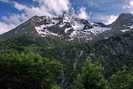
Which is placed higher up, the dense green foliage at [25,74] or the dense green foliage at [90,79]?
the dense green foliage at [90,79]

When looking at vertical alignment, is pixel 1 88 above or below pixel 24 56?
below

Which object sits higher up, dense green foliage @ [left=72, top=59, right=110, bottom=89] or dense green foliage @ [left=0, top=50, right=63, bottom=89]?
dense green foliage @ [left=72, top=59, right=110, bottom=89]

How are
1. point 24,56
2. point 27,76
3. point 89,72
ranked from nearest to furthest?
Result: point 89,72, point 27,76, point 24,56

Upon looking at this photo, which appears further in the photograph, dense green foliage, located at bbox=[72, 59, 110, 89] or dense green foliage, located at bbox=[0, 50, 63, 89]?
dense green foliage, located at bbox=[0, 50, 63, 89]

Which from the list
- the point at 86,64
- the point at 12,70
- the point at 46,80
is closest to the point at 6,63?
the point at 12,70

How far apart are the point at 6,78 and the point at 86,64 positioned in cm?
5432

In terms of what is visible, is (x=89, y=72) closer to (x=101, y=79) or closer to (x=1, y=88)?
(x=101, y=79)

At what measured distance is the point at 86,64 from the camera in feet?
207

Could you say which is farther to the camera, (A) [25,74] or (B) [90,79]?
(A) [25,74]

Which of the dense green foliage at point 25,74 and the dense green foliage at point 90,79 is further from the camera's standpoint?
the dense green foliage at point 25,74

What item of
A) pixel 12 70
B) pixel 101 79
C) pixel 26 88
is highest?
pixel 101 79

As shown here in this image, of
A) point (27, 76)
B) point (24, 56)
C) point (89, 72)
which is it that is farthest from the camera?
point (24, 56)

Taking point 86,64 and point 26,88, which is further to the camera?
point 26,88

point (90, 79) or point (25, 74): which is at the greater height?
point (90, 79)
